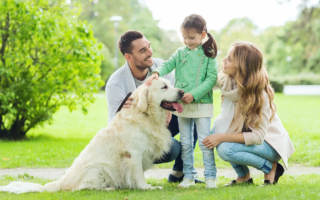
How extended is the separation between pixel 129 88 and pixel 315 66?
47.5m

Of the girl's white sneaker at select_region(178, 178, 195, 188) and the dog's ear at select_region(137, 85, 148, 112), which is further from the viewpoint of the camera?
the girl's white sneaker at select_region(178, 178, 195, 188)

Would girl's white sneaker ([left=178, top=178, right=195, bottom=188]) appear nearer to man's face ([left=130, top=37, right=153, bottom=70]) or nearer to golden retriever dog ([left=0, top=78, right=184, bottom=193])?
A: golden retriever dog ([left=0, top=78, right=184, bottom=193])

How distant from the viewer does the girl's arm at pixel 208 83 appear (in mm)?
4027

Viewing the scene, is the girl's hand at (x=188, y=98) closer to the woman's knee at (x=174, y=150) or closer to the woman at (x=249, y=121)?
the woman at (x=249, y=121)

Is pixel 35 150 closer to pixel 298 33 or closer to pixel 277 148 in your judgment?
pixel 277 148

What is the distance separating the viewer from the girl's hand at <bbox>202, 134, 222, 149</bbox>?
4.09 metres

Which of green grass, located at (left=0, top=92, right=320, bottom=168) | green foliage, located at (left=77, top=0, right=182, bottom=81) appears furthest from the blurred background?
green grass, located at (left=0, top=92, right=320, bottom=168)

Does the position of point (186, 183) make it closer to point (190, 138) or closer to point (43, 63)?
point (190, 138)

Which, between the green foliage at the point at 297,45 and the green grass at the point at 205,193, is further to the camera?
the green foliage at the point at 297,45

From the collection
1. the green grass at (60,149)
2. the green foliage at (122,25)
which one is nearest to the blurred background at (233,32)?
the green foliage at (122,25)

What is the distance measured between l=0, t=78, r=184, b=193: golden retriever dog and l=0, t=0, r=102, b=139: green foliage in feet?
14.9

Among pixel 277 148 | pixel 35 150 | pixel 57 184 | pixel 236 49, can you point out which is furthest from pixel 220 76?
pixel 35 150

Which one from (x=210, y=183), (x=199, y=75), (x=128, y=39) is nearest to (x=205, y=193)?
(x=210, y=183)

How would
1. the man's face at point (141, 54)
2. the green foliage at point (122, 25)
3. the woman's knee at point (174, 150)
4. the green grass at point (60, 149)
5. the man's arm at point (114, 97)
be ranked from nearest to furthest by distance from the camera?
the woman's knee at point (174, 150) < the man's arm at point (114, 97) < the man's face at point (141, 54) < the green grass at point (60, 149) < the green foliage at point (122, 25)
